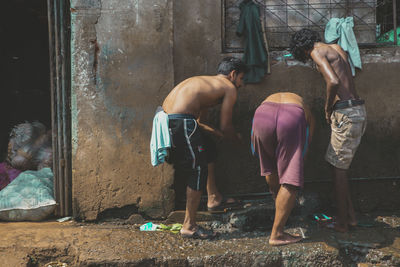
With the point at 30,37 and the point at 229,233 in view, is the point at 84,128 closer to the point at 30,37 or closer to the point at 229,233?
the point at 229,233

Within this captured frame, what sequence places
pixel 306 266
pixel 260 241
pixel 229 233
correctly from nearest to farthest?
pixel 306 266
pixel 260 241
pixel 229 233

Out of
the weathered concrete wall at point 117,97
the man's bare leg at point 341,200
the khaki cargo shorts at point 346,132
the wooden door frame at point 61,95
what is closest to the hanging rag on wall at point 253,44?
the weathered concrete wall at point 117,97

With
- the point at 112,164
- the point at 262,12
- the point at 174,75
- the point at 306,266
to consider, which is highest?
the point at 262,12

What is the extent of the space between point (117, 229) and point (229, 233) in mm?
1137

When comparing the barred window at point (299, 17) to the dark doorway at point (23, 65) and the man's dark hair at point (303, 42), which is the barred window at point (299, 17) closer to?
the man's dark hair at point (303, 42)

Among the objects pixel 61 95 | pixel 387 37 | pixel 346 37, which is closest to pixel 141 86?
pixel 61 95

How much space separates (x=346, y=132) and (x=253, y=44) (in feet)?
4.51

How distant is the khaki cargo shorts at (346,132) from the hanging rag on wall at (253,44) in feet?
3.12

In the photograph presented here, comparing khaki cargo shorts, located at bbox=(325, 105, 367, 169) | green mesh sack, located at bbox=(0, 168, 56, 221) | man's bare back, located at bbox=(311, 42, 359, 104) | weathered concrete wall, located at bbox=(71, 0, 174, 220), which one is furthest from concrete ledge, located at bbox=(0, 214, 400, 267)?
man's bare back, located at bbox=(311, 42, 359, 104)

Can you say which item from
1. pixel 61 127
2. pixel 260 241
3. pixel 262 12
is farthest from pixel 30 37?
pixel 260 241

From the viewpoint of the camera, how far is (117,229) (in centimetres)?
400

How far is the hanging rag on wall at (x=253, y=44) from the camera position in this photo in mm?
4262

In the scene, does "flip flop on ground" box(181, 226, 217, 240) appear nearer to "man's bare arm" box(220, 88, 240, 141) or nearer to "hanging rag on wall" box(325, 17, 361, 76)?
"man's bare arm" box(220, 88, 240, 141)

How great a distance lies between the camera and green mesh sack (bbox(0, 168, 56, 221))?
13.6ft
